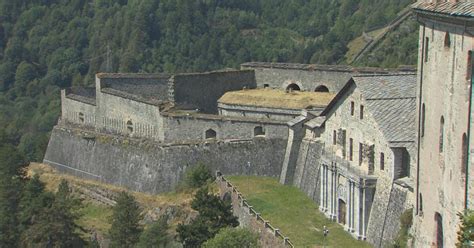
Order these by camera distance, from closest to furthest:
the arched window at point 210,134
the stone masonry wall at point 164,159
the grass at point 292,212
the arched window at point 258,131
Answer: the grass at point 292,212 → the stone masonry wall at point 164,159 → the arched window at point 258,131 → the arched window at point 210,134

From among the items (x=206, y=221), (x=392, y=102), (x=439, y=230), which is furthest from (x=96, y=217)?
(x=439, y=230)

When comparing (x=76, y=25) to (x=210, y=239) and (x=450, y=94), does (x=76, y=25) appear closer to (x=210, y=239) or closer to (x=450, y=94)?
(x=210, y=239)

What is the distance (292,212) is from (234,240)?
863cm

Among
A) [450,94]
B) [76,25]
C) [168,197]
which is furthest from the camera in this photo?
[76,25]

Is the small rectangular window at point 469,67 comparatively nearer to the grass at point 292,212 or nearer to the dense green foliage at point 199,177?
the grass at point 292,212

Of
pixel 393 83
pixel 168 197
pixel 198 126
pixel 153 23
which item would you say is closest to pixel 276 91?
pixel 198 126

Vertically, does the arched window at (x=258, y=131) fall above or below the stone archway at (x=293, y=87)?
below

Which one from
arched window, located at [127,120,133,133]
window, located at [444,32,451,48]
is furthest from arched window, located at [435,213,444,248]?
arched window, located at [127,120,133,133]

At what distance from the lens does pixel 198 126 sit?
59.8 m

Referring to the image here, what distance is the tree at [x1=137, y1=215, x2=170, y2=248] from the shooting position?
47406 mm

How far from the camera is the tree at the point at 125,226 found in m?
50.1

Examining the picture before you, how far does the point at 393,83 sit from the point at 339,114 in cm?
406

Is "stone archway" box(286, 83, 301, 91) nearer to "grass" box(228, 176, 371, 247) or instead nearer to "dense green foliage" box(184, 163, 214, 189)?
"grass" box(228, 176, 371, 247)

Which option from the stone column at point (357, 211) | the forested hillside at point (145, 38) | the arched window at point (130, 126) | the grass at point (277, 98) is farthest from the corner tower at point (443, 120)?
the forested hillside at point (145, 38)
